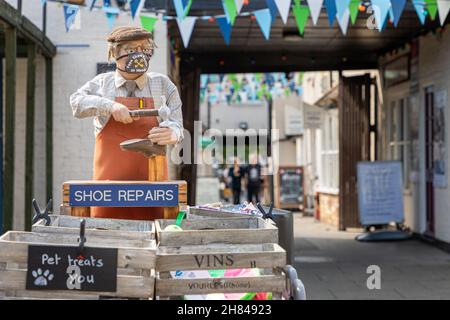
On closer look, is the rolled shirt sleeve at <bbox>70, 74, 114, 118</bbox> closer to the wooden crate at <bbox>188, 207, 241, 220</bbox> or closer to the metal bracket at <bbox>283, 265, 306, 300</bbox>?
the wooden crate at <bbox>188, 207, 241, 220</bbox>

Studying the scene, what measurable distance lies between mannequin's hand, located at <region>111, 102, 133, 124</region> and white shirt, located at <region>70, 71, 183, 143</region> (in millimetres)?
33

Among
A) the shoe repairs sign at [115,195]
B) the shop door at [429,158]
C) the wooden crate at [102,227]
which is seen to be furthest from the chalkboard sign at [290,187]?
the wooden crate at [102,227]

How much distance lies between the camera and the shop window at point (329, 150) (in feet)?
54.4

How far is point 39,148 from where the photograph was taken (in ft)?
29.6

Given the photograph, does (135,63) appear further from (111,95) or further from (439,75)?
(439,75)

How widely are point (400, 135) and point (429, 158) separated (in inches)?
75.2

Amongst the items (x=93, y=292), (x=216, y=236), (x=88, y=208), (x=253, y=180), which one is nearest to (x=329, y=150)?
(x=253, y=180)

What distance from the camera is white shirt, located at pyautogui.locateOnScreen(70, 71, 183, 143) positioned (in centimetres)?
350

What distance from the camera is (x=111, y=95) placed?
12.0ft

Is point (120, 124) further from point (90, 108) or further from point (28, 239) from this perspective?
point (28, 239)

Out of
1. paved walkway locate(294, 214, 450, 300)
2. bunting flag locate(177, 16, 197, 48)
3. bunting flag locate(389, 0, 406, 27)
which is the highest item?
bunting flag locate(389, 0, 406, 27)

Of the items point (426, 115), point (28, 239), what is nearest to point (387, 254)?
point (426, 115)

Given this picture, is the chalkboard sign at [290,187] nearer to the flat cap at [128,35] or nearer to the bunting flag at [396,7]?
the bunting flag at [396,7]

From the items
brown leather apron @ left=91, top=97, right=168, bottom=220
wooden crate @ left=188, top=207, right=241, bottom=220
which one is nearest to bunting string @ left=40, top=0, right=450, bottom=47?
brown leather apron @ left=91, top=97, right=168, bottom=220
